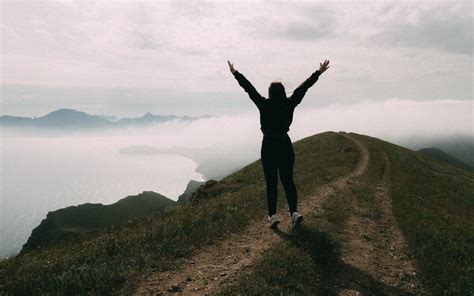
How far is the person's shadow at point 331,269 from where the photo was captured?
8484 millimetres

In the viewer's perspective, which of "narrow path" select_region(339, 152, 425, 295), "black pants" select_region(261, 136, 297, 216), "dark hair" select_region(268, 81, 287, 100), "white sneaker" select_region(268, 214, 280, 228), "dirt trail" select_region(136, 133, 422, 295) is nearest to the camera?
"dirt trail" select_region(136, 133, 422, 295)

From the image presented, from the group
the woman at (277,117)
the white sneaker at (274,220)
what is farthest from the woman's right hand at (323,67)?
the white sneaker at (274,220)

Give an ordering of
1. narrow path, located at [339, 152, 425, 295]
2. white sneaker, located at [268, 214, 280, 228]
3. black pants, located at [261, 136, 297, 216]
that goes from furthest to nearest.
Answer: white sneaker, located at [268, 214, 280, 228] < black pants, located at [261, 136, 297, 216] < narrow path, located at [339, 152, 425, 295]

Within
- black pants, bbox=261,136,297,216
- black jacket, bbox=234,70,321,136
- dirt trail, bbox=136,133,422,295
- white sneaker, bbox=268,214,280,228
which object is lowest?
dirt trail, bbox=136,133,422,295

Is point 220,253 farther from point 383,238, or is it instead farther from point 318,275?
point 383,238

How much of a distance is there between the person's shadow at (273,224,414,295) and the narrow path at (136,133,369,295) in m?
0.87

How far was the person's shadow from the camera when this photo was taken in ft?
27.8

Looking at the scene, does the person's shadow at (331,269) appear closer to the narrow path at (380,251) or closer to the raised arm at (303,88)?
the narrow path at (380,251)

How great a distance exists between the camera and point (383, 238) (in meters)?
12.9

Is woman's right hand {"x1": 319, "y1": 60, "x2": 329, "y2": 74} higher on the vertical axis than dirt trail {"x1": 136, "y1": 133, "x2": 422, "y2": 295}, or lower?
higher

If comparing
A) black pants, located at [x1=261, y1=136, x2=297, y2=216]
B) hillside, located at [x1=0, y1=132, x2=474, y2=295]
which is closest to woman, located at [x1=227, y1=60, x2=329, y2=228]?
black pants, located at [x1=261, y1=136, x2=297, y2=216]

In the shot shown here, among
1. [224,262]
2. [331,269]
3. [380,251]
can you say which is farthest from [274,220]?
[380,251]

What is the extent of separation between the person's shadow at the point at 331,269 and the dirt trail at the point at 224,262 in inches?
17.9

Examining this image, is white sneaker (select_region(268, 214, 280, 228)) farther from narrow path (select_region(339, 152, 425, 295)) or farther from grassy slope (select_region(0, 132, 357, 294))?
narrow path (select_region(339, 152, 425, 295))
